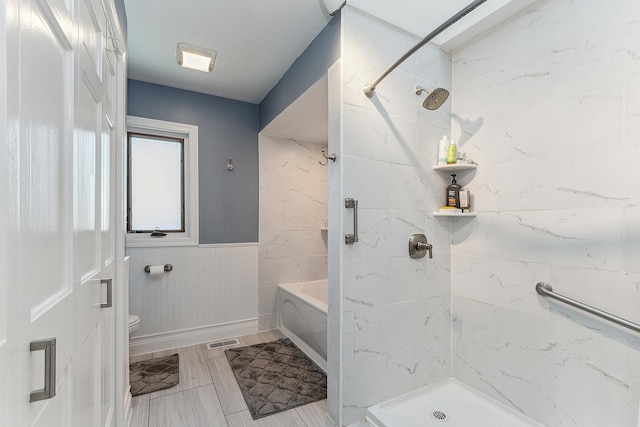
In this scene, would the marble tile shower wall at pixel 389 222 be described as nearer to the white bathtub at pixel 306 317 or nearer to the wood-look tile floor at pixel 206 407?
the wood-look tile floor at pixel 206 407

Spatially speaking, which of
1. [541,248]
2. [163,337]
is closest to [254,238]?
[163,337]

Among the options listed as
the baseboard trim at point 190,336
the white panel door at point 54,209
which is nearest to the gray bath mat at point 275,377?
the baseboard trim at point 190,336

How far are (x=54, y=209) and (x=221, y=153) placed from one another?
2.52 m

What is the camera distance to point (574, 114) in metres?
1.49

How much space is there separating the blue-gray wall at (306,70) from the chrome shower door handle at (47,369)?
1801mm

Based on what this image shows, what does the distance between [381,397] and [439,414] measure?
352 mm

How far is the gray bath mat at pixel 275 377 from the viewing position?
77.3 inches

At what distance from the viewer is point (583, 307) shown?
4.60ft

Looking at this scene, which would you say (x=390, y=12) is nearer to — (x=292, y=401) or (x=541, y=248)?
(x=541, y=248)

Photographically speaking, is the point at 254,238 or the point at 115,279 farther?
the point at 254,238

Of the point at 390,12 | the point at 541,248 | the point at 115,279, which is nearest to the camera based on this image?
the point at 115,279

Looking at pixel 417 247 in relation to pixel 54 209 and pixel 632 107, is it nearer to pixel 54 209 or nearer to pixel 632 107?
pixel 632 107

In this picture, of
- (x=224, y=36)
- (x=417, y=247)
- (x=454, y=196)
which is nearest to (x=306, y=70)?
(x=224, y=36)

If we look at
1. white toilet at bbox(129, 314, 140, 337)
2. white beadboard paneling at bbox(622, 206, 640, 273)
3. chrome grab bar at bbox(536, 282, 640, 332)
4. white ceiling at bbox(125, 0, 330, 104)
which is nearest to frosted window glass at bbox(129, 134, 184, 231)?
white ceiling at bbox(125, 0, 330, 104)
